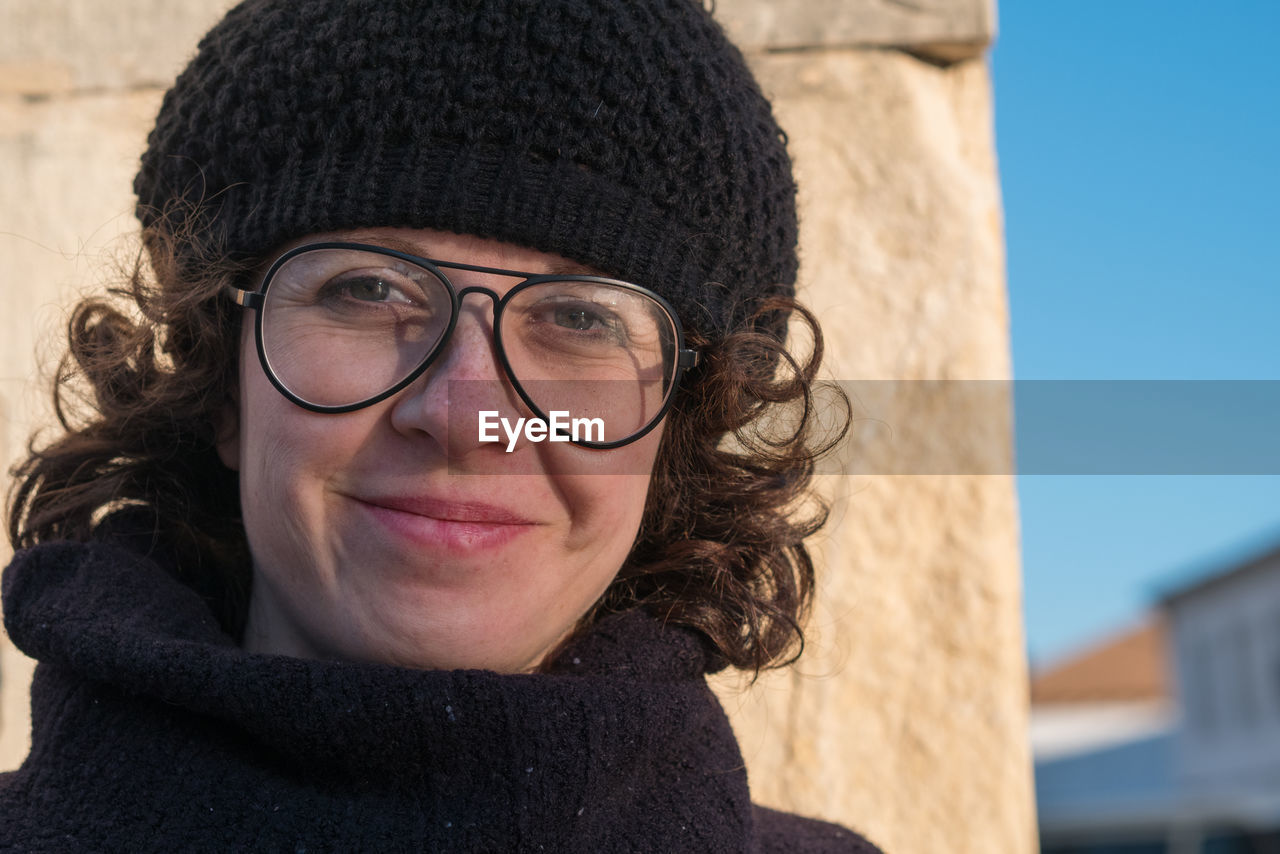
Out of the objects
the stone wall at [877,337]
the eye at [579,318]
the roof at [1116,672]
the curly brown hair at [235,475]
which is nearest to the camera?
the eye at [579,318]

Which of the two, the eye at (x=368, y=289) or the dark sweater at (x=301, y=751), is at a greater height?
the eye at (x=368, y=289)

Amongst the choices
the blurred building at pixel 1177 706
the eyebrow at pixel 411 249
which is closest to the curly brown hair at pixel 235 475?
the eyebrow at pixel 411 249

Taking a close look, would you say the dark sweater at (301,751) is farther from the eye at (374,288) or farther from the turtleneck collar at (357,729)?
the eye at (374,288)

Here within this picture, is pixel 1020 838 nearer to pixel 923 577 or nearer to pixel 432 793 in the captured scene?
pixel 923 577

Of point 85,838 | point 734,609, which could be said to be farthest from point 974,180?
point 85,838

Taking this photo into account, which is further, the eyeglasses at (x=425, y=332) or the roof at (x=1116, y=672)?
the roof at (x=1116, y=672)

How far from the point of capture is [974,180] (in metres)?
2.12

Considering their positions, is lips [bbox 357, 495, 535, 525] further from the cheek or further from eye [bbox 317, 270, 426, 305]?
eye [bbox 317, 270, 426, 305]

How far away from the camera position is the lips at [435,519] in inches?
48.9

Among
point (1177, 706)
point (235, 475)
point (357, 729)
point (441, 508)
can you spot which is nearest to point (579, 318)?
point (441, 508)

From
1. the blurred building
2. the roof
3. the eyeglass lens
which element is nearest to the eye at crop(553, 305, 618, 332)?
the eyeglass lens

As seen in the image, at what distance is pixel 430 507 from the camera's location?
1.24 meters

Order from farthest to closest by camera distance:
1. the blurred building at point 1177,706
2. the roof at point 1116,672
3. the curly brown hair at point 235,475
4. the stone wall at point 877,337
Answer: the roof at point 1116,672 < the blurred building at point 1177,706 < the stone wall at point 877,337 < the curly brown hair at point 235,475

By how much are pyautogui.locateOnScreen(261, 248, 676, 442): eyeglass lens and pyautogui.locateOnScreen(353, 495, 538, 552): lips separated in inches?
5.0
